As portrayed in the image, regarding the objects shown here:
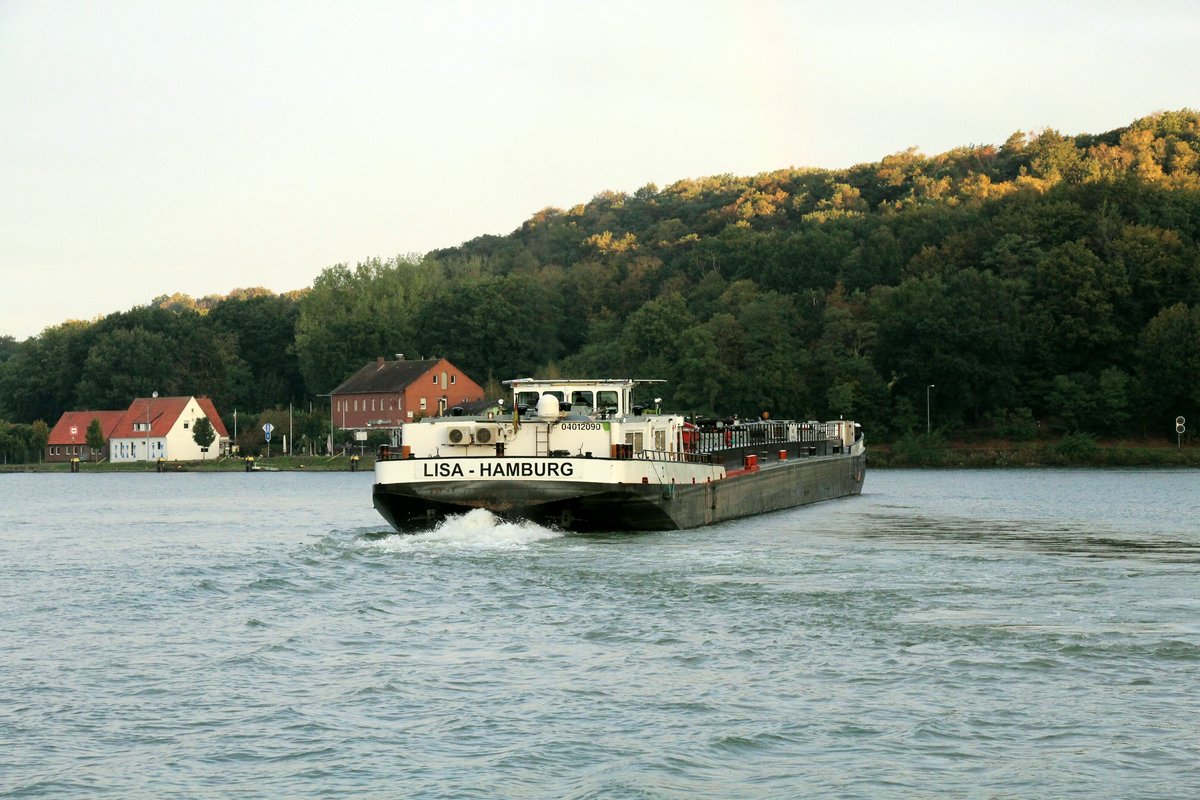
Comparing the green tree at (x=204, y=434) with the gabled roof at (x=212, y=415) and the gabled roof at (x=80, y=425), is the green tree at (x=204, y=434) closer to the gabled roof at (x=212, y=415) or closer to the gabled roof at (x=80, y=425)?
the gabled roof at (x=212, y=415)

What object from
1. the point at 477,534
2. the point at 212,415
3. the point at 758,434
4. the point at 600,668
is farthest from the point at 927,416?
the point at 600,668

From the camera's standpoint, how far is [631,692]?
52.0 ft

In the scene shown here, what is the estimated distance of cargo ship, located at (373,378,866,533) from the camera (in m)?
32.0

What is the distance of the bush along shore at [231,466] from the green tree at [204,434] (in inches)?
62.6

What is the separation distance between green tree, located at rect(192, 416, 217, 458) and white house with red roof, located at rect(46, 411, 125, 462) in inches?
478

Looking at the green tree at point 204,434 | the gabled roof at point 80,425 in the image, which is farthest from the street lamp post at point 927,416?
the gabled roof at point 80,425

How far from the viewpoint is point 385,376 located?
125250mm

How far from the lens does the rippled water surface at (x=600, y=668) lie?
41.7 ft

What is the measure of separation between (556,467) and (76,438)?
370 ft

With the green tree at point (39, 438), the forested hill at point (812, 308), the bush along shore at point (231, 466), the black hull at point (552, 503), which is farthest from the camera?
the green tree at point (39, 438)

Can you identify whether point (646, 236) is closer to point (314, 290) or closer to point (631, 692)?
point (314, 290)

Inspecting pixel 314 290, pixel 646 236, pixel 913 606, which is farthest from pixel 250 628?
pixel 646 236

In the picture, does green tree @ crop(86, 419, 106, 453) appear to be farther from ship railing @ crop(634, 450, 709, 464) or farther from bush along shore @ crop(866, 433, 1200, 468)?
ship railing @ crop(634, 450, 709, 464)

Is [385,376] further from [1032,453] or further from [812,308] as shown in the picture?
[1032,453]
